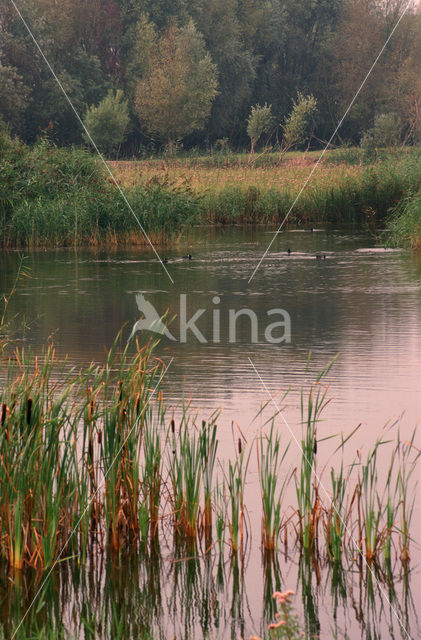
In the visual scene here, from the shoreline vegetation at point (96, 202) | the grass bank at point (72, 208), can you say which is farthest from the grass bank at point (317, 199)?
the grass bank at point (72, 208)

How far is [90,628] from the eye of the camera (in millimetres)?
4316

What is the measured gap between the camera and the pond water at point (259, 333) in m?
4.78

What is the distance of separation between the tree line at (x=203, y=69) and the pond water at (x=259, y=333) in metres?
29.1

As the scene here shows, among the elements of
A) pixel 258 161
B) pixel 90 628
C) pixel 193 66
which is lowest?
pixel 90 628

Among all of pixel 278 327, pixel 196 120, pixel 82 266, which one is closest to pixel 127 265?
pixel 82 266

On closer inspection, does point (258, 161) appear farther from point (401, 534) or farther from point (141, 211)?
point (401, 534)

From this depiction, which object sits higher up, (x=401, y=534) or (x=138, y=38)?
(x=138, y=38)

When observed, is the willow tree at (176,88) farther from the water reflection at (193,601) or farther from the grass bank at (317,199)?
the water reflection at (193,601)

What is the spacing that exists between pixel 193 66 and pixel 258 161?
15.8m

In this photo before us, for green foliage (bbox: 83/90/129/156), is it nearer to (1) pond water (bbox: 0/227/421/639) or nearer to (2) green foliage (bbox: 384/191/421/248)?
(1) pond water (bbox: 0/227/421/639)

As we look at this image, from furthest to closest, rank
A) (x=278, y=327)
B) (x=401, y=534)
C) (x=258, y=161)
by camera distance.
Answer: (x=258, y=161) < (x=278, y=327) < (x=401, y=534)

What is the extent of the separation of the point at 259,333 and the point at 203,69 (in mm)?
49639

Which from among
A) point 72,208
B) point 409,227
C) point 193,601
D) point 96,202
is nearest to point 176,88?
point 96,202

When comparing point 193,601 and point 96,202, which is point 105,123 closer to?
point 96,202
